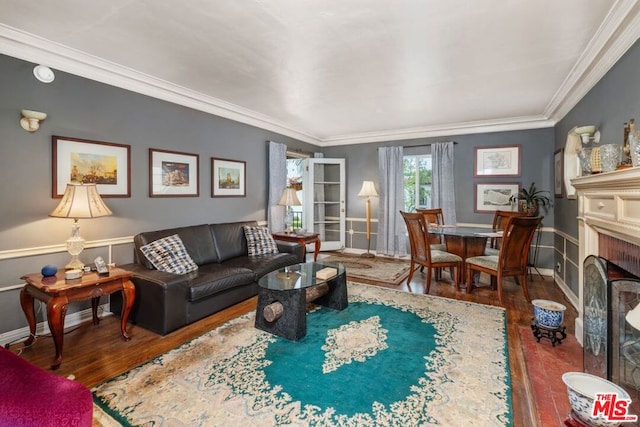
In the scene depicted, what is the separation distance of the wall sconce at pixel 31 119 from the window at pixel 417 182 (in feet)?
17.3

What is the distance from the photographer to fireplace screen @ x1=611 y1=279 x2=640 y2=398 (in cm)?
162

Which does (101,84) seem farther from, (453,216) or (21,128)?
(453,216)

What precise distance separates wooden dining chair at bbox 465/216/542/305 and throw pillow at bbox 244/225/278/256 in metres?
Result: 2.64

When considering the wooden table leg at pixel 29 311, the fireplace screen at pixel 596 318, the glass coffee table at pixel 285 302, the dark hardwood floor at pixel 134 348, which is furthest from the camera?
the glass coffee table at pixel 285 302

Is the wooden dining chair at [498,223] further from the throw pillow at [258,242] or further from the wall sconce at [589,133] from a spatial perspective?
the throw pillow at [258,242]

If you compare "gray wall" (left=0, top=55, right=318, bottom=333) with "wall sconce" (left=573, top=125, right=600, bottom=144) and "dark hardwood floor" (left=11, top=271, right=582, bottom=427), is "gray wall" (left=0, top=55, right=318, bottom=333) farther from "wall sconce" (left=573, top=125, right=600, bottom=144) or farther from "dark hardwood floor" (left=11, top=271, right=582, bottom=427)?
"wall sconce" (left=573, top=125, right=600, bottom=144)

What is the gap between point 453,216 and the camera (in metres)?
5.29

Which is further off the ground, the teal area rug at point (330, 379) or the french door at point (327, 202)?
the french door at point (327, 202)

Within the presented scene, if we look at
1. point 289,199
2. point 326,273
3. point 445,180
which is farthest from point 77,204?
point 445,180

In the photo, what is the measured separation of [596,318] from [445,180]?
3.64 metres

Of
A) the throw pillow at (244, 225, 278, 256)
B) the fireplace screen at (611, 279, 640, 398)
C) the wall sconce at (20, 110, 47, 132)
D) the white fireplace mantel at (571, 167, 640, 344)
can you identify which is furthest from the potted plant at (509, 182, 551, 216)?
the wall sconce at (20, 110, 47, 132)

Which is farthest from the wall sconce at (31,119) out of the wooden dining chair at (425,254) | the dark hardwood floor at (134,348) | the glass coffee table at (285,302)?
the wooden dining chair at (425,254)

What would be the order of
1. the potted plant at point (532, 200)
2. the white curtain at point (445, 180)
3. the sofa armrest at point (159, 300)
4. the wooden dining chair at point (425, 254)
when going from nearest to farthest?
the sofa armrest at point (159, 300)
the wooden dining chair at point (425, 254)
the potted plant at point (532, 200)
the white curtain at point (445, 180)

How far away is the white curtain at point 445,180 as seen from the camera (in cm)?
529
